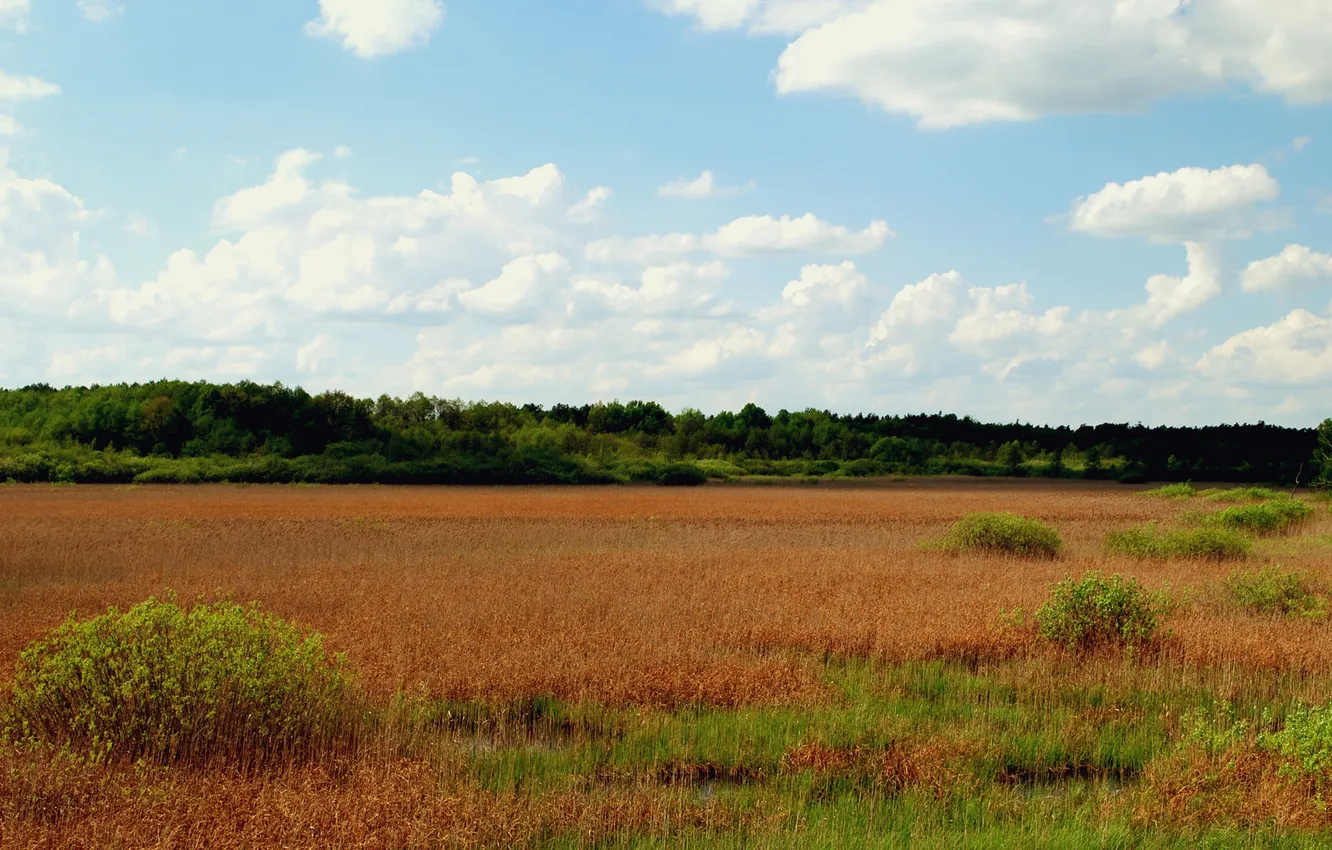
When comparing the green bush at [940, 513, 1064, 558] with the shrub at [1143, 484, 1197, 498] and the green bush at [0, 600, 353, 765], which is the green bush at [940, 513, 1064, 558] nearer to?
the green bush at [0, 600, 353, 765]

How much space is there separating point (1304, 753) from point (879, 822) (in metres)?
3.95

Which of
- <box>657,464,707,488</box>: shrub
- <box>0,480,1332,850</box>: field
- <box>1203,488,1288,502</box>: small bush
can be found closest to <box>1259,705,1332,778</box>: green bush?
<box>0,480,1332,850</box>: field

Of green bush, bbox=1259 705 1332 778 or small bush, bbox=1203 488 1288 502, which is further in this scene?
small bush, bbox=1203 488 1288 502

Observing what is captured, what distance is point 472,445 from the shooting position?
92.2 m

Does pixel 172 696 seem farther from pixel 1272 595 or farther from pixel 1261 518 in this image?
pixel 1261 518

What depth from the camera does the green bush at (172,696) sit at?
884cm

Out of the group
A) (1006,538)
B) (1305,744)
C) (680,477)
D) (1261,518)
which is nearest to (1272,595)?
(1305,744)

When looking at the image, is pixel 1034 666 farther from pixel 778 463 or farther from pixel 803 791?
pixel 778 463

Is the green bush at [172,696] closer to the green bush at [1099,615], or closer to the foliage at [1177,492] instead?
the green bush at [1099,615]

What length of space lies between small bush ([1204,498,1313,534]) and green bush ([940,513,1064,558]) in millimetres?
10078

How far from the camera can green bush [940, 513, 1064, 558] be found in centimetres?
2758

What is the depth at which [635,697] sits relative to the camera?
36.8 ft

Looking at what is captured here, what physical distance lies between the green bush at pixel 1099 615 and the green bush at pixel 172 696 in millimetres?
9914

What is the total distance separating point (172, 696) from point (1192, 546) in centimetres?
2503
